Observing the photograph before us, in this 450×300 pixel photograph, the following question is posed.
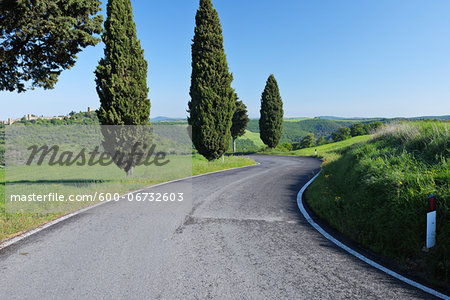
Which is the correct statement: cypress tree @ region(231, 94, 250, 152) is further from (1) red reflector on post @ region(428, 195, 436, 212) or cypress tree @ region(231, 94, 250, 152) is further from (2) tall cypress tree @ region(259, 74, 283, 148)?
(1) red reflector on post @ region(428, 195, 436, 212)

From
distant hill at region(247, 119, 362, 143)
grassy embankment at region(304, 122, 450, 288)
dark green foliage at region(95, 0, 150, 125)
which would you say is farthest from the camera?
distant hill at region(247, 119, 362, 143)

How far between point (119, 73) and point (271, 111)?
3041cm

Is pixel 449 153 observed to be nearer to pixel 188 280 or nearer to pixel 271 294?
pixel 271 294

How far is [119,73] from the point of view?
1342 centimetres

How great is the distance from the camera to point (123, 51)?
44.6 feet

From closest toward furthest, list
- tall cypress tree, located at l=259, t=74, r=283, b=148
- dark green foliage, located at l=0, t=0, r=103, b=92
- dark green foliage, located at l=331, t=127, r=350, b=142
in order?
dark green foliage, located at l=0, t=0, r=103, b=92, tall cypress tree, located at l=259, t=74, r=283, b=148, dark green foliage, located at l=331, t=127, r=350, b=142

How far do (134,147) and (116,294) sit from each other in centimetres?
1125

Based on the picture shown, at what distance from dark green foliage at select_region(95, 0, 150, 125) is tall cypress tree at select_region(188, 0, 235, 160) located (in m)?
6.96

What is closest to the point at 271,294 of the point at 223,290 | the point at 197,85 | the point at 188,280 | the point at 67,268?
the point at 223,290

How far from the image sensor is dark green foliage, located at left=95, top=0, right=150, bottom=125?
43.7 feet

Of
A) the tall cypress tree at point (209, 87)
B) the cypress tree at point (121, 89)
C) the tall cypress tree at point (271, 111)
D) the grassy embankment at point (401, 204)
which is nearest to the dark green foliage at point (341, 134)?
the tall cypress tree at point (271, 111)

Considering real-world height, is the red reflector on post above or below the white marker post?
above

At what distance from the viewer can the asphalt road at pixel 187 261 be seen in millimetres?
3490

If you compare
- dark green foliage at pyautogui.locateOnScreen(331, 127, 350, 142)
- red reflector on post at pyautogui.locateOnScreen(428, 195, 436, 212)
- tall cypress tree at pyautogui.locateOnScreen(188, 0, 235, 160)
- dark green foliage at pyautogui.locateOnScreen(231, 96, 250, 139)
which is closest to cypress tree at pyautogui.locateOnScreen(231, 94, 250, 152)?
dark green foliage at pyautogui.locateOnScreen(231, 96, 250, 139)
